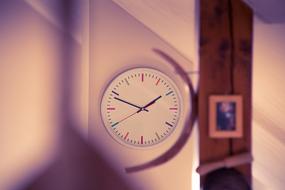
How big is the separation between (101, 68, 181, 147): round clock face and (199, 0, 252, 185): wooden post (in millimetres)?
129

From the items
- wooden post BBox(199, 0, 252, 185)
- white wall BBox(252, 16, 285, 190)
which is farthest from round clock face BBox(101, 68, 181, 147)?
white wall BBox(252, 16, 285, 190)

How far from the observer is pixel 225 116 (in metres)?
1.47

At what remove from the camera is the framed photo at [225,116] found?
1.46m

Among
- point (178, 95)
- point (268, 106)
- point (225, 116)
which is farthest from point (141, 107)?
point (268, 106)

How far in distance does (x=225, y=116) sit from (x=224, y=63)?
0.21m

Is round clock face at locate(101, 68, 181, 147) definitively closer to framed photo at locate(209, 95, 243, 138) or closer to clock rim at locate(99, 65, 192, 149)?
clock rim at locate(99, 65, 192, 149)

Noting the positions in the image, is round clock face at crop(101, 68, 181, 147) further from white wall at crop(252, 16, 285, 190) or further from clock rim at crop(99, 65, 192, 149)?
white wall at crop(252, 16, 285, 190)

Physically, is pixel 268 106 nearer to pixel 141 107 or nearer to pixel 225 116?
pixel 225 116

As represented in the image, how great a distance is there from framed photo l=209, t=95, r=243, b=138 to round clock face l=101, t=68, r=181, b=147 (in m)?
0.14

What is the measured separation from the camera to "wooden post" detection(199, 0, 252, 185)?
1.47 metres

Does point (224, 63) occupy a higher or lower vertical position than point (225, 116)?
higher

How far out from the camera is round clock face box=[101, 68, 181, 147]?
1.49m

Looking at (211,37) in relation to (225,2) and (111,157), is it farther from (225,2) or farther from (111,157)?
(111,157)

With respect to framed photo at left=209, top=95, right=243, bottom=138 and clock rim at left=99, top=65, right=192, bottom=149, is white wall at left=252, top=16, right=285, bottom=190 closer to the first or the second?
framed photo at left=209, top=95, right=243, bottom=138
